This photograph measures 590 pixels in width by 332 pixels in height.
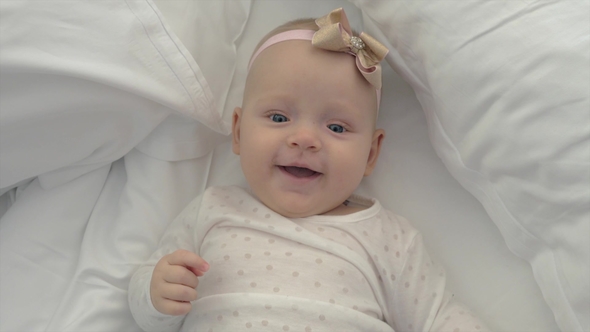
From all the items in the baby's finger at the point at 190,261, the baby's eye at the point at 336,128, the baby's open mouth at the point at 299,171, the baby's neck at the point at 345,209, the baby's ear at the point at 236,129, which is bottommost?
the baby's finger at the point at 190,261

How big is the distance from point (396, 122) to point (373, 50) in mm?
251

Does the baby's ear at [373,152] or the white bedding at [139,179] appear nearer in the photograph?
the white bedding at [139,179]

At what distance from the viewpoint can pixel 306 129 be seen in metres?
0.98

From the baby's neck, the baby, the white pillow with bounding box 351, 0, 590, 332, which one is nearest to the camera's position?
the white pillow with bounding box 351, 0, 590, 332

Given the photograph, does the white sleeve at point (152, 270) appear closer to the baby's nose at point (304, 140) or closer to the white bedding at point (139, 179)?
the white bedding at point (139, 179)

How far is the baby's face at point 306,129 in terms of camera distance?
3.24 ft

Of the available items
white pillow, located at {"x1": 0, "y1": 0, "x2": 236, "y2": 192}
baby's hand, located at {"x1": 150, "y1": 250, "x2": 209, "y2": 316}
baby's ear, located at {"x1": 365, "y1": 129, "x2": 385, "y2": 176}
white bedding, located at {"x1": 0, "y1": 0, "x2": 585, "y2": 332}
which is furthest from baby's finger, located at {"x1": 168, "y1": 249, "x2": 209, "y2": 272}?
baby's ear, located at {"x1": 365, "y1": 129, "x2": 385, "y2": 176}

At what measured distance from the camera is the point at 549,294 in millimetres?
932

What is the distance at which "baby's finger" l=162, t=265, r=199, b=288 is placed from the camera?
89 centimetres

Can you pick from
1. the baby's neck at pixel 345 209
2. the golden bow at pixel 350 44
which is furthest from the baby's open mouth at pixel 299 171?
the golden bow at pixel 350 44

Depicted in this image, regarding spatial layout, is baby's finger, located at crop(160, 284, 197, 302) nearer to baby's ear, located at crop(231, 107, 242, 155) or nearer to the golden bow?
baby's ear, located at crop(231, 107, 242, 155)

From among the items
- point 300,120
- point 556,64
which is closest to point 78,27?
point 300,120

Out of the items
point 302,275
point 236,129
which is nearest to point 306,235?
point 302,275

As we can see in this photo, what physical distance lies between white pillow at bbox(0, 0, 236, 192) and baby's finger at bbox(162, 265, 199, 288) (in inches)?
13.0
